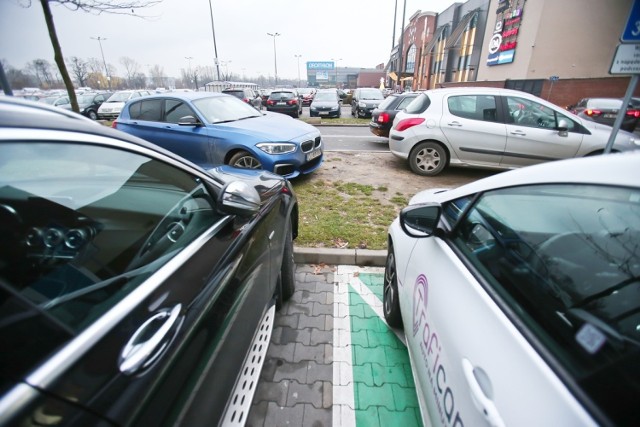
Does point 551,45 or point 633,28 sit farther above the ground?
point 551,45

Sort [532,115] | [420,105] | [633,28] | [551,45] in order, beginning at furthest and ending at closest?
[551,45] → [420,105] → [532,115] → [633,28]

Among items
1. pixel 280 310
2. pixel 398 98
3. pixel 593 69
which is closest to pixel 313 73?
pixel 593 69

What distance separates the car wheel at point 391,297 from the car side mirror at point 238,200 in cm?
117

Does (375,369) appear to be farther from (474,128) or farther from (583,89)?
(583,89)

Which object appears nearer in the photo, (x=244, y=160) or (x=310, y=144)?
(x=244, y=160)

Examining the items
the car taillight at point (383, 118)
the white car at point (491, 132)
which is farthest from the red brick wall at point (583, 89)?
the white car at point (491, 132)

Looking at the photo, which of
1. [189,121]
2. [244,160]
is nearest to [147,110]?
[189,121]

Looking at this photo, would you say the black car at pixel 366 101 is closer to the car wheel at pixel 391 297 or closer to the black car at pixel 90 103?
the car wheel at pixel 391 297

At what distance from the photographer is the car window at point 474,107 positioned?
5.54 m

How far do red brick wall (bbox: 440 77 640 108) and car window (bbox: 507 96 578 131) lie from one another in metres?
17.3

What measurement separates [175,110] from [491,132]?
568 cm

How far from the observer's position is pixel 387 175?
6.22 metres

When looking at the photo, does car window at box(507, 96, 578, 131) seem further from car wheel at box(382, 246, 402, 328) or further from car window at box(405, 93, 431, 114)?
car wheel at box(382, 246, 402, 328)

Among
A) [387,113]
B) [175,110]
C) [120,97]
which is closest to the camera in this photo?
[175,110]
